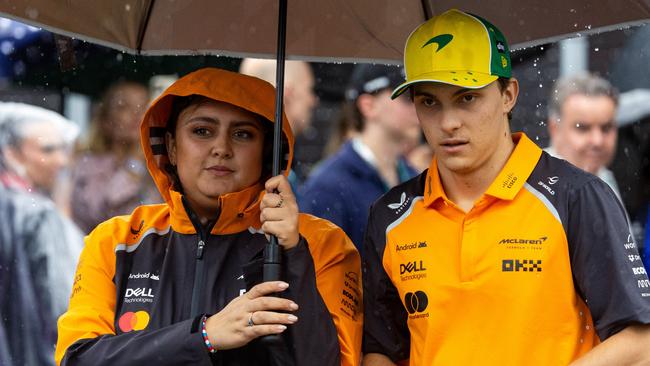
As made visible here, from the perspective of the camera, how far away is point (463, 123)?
409cm

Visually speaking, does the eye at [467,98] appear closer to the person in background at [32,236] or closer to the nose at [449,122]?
the nose at [449,122]

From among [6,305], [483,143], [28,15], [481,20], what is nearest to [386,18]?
[481,20]

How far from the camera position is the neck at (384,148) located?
280 inches

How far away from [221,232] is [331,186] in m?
2.04

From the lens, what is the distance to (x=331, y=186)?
6.40m

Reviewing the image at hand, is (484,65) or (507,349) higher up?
(484,65)

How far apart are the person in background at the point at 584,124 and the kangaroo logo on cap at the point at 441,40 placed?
125 inches

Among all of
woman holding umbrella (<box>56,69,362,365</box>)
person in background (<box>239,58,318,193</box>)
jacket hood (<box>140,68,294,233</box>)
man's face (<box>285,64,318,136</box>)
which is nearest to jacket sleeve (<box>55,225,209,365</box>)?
woman holding umbrella (<box>56,69,362,365</box>)

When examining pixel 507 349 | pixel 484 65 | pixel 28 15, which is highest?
pixel 28 15

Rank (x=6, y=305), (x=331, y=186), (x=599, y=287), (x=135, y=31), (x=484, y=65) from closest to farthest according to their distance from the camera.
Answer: (x=599, y=287)
(x=484, y=65)
(x=135, y=31)
(x=331, y=186)
(x=6, y=305)

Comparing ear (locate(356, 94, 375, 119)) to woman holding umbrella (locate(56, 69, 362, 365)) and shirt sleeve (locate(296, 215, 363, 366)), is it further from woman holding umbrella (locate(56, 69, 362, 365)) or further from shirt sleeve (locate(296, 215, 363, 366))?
shirt sleeve (locate(296, 215, 363, 366))

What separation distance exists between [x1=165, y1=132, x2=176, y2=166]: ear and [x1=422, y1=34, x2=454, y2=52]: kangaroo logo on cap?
3.57 feet

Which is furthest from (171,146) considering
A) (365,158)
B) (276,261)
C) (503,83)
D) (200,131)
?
(365,158)

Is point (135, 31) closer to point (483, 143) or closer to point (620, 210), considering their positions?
point (483, 143)
